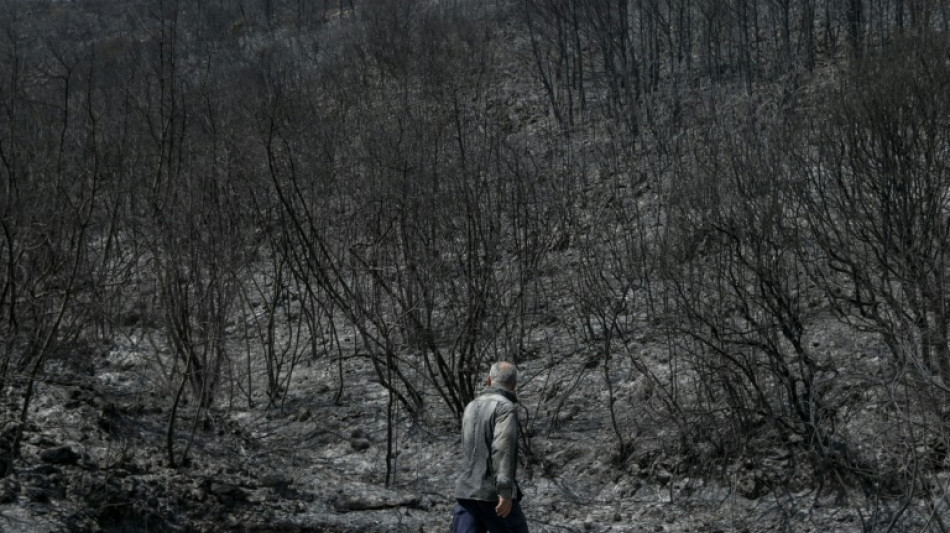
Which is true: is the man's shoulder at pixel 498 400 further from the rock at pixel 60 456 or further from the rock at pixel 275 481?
the rock at pixel 60 456

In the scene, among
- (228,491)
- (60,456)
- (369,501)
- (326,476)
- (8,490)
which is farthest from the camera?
(326,476)

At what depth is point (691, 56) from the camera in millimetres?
31047

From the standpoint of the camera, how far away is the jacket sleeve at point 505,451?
241 inches

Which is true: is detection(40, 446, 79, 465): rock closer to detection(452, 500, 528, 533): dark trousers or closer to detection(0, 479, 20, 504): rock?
detection(0, 479, 20, 504): rock

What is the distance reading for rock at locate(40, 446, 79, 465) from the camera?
8.95 meters

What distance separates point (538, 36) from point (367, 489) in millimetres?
27135

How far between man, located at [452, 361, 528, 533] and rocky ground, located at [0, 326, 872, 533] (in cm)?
316

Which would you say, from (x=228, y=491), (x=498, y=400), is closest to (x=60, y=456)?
(x=228, y=491)

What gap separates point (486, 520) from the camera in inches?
248

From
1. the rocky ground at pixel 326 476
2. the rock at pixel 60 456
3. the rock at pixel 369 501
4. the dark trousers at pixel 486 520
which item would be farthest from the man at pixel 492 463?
the rock at pixel 60 456

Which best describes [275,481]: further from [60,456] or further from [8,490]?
[8,490]

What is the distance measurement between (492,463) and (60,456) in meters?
4.67

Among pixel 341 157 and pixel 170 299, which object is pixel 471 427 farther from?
pixel 341 157

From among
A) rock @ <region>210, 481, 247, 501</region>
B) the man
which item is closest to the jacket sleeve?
the man
